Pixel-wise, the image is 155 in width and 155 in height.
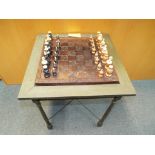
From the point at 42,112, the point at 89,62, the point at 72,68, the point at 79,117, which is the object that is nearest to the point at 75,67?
the point at 72,68

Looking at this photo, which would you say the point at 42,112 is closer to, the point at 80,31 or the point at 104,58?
the point at 104,58

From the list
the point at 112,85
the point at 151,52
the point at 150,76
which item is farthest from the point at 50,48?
the point at 150,76

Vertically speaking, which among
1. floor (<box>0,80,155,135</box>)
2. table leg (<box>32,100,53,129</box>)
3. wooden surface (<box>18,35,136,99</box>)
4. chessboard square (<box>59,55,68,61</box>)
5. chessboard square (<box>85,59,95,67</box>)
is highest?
chessboard square (<box>59,55,68,61</box>)

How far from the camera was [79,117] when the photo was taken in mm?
1732

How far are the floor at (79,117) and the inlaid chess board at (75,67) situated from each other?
67cm

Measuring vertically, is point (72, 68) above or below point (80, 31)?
below

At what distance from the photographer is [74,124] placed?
1670mm

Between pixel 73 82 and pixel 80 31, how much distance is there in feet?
2.13

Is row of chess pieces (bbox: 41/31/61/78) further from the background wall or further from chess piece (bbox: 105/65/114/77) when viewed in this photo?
chess piece (bbox: 105/65/114/77)

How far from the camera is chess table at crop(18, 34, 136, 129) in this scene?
1.09 m

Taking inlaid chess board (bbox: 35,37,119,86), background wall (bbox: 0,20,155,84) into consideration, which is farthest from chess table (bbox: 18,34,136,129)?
background wall (bbox: 0,20,155,84)
